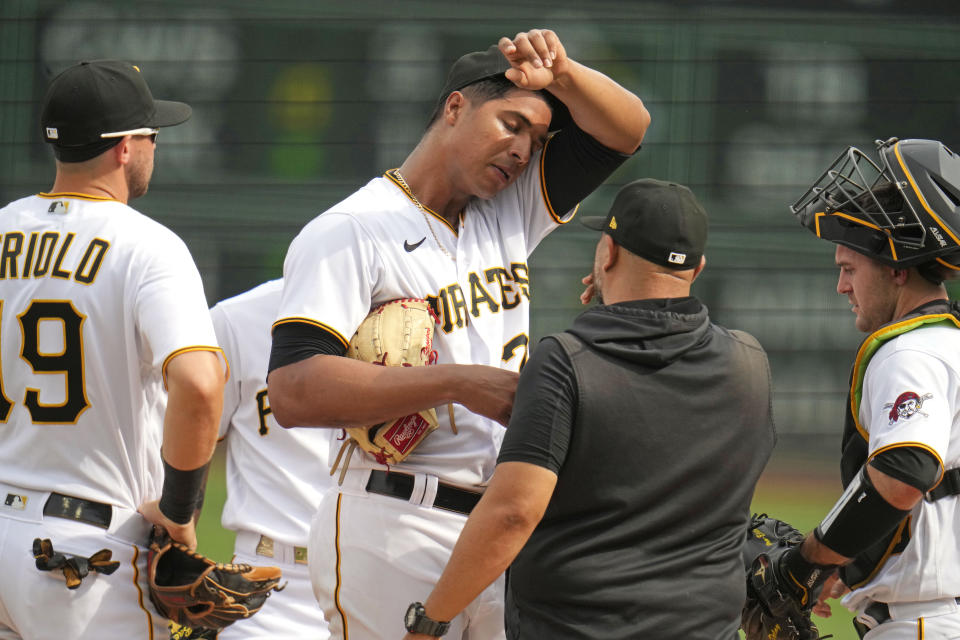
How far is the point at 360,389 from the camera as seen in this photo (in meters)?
2.22

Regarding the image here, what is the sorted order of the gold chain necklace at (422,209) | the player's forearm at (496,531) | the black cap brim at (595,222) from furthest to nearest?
the gold chain necklace at (422,209) → the black cap brim at (595,222) → the player's forearm at (496,531)

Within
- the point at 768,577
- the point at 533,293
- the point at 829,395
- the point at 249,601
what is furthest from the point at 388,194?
the point at 829,395

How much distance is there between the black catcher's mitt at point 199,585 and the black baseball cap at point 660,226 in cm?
117

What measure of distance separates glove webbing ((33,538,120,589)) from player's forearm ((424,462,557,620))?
0.87 meters

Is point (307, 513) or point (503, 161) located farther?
point (307, 513)

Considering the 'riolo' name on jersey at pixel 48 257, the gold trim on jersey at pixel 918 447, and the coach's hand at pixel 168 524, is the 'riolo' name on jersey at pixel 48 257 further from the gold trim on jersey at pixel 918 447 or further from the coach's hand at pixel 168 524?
the gold trim on jersey at pixel 918 447

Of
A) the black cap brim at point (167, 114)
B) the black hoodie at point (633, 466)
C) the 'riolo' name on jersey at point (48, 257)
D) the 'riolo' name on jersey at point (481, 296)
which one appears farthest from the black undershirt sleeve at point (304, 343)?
the black cap brim at point (167, 114)

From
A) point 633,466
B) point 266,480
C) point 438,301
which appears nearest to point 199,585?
point 266,480

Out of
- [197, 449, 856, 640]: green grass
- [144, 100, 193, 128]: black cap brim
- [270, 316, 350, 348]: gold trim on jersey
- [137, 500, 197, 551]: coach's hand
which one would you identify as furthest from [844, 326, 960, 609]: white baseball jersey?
[197, 449, 856, 640]: green grass

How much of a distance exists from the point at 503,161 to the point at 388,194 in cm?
25

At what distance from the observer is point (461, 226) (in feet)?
8.43

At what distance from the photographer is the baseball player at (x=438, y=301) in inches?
88.5

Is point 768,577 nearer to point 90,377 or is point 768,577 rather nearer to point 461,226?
point 461,226

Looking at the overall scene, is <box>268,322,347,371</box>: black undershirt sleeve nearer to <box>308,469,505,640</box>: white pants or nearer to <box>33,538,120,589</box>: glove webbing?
<box>308,469,505,640</box>: white pants
